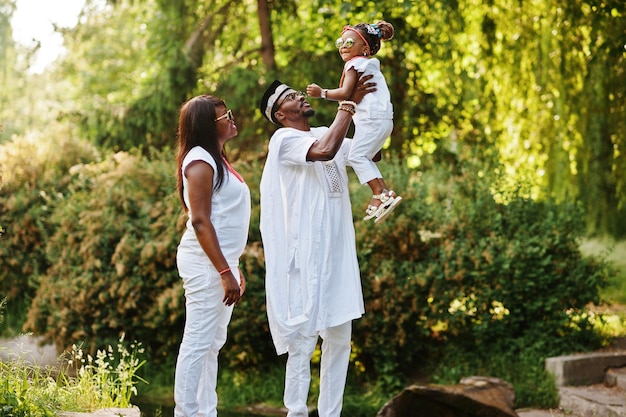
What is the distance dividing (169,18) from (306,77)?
2.23 m

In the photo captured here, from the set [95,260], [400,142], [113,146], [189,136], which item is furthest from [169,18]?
[189,136]

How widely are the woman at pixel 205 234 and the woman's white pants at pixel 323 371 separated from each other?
431mm

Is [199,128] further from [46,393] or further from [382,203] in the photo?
[46,393]

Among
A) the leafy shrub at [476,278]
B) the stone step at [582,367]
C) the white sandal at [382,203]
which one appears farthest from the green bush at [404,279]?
the white sandal at [382,203]

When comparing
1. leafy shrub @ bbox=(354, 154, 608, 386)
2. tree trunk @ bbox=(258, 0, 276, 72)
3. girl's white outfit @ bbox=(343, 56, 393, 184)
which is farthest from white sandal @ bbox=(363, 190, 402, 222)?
tree trunk @ bbox=(258, 0, 276, 72)

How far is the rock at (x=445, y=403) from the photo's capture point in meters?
5.87

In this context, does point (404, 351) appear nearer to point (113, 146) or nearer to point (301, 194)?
point (301, 194)

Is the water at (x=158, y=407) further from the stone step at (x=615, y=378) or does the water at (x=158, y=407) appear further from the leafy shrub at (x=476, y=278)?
the stone step at (x=615, y=378)

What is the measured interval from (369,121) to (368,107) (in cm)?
8

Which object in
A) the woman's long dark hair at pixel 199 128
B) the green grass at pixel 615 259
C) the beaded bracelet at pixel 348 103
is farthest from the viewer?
the green grass at pixel 615 259

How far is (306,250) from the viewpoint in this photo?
4.39 meters

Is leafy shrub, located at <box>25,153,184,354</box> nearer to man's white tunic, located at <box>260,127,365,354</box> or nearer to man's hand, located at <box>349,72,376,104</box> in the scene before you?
man's white tunic, located at <box>260,127,365,354</box>

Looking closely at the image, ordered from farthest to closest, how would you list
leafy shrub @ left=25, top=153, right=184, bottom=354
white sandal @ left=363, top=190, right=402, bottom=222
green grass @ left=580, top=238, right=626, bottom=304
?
green grass @ left=580, top=238, right=626, bottom=304 → leafy shrub @ left=25, top=153, right=184, bottom=354 → white sandal @ left=363, top=190, right=402, bottom=222

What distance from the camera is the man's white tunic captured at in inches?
171
